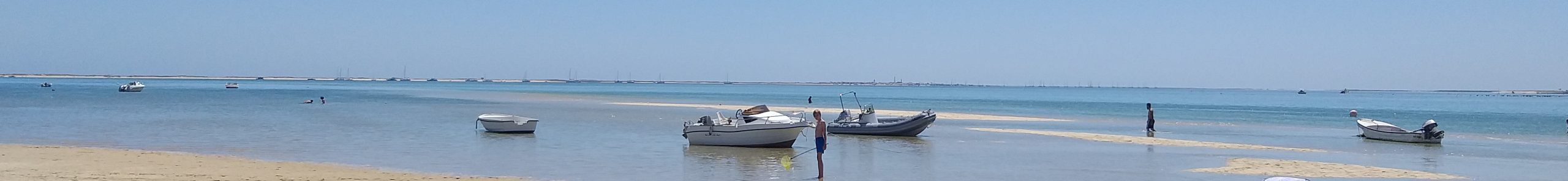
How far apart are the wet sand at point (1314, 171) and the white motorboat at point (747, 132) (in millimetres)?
6814

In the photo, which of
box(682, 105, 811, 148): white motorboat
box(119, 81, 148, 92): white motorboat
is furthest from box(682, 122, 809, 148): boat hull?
box(119, 81, 148, 92): white motorboat

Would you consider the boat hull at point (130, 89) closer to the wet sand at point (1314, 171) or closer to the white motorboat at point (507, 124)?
the white motorboat at point (507, 124)

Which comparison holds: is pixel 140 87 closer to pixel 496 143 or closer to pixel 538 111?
pixel 538 111

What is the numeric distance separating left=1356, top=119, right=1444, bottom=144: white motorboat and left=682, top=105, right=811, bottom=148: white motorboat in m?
13.3

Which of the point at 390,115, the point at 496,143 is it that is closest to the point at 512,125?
the point at 496,143

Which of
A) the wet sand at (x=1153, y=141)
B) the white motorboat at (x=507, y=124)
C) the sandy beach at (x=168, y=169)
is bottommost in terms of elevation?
the sandy beach at (x=168, y=169)

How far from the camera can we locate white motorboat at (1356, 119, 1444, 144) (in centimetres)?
2767

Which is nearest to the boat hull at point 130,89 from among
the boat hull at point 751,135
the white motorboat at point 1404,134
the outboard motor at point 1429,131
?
the boat hull at point 751,135

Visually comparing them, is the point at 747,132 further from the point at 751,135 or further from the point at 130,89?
the point at 130,89

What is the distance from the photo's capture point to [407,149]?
23.2 m

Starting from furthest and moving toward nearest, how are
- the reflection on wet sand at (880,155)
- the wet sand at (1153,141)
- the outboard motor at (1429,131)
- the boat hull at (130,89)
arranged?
the boat hull at (130,89)
the outboard motor at (1429,131)
the wet sand at (1153,141)
the reflection on wet sand at (880,155)

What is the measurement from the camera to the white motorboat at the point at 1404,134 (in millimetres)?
→ 27672

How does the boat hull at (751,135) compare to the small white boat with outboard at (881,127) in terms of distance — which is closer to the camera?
the boat hull at (751,135)

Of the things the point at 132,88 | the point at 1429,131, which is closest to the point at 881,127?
the point at 1429,131
